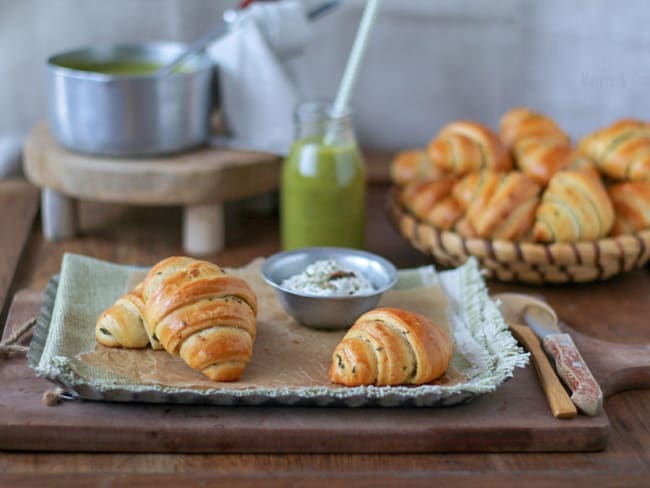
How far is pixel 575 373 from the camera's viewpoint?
3.14 feet

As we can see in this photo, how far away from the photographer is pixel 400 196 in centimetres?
142

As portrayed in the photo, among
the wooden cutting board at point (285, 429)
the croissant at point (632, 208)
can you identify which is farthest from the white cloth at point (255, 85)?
the wooden cutting board at point (285, 429)

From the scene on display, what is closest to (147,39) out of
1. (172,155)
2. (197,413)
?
(172,155)

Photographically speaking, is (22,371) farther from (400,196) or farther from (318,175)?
(400,196)

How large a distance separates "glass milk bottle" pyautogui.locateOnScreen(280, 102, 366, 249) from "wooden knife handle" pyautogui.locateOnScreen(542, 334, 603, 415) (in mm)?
399

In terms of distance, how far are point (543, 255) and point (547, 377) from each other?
12.1 inches

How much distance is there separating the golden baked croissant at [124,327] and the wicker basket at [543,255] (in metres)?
0.48

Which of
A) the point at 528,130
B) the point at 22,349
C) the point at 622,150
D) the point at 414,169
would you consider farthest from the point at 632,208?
the point at 22,349

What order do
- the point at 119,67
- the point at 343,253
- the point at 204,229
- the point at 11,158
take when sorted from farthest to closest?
the point at 11,158 < the point at 119,67 < the point at 204,229 < the point at 343,253

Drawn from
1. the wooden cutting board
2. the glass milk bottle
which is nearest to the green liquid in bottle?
the glass milk bottle

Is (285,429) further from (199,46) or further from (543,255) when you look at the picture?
(199,46)

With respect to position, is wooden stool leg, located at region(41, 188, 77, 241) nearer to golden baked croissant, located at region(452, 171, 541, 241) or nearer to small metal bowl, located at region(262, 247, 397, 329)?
small metal bowl, located at region(262, 247, 397, 329)

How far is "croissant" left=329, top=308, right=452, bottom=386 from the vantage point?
0.90m

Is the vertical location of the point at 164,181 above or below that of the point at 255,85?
below
